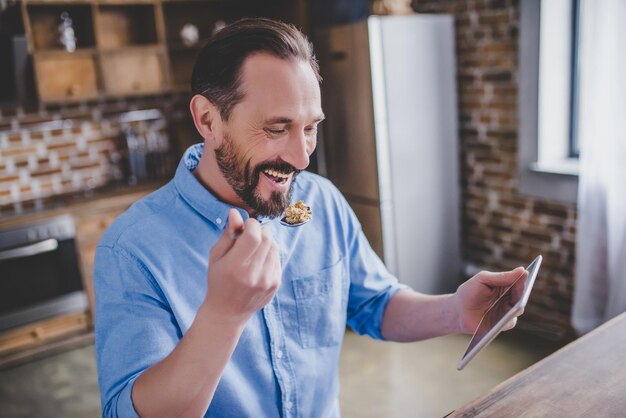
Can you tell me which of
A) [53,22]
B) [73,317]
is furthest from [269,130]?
[53,22]

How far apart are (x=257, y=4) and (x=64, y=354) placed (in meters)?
2.99

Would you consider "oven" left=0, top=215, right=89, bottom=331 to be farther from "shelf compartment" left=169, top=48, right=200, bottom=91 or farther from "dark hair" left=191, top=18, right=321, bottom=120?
"dark hair" left=191, top=18, right=321, bottom=120

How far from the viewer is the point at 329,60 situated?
365cm

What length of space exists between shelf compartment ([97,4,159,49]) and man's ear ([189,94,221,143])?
3.25 meters

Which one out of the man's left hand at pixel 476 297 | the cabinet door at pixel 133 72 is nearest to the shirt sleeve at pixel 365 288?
the man's left hand at pixel 476 297

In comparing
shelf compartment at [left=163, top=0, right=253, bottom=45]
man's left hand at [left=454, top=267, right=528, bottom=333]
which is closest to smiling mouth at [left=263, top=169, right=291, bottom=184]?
man's left hand at [left=454, top=267, right=528, bottom=333]

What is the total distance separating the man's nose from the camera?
3.68 feet

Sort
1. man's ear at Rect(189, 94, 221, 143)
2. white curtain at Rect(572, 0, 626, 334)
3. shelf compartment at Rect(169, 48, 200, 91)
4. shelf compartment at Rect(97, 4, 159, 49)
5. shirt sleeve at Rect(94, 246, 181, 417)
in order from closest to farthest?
1. shirt sleeve at Rect(94, 246, 181, 417)
2. man's ear at Rect(189, 94, 221, 143)
3. white curtain at Rect(572, 0, 626, 334)
4. shelf compartment at Rect(97, 4, 159, 49)
5. shelf compartment at Rect(169, 48, 200, 91)

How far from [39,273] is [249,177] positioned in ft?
9.64

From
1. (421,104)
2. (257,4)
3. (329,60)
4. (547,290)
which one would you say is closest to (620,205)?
(547,290)

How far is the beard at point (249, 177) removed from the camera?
3.76 feet

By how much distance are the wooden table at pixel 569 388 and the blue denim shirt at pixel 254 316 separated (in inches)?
14.1

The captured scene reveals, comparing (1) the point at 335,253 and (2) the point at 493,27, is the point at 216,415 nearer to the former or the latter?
(1) the point at 335,253

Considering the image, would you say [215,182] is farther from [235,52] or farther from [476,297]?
[476,297]
